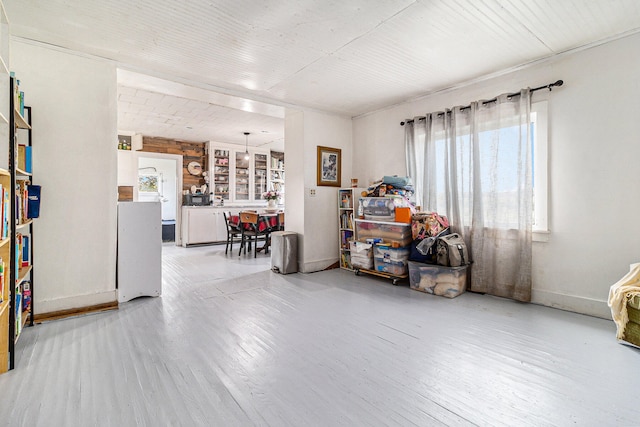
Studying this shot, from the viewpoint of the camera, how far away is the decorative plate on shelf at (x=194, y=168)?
771cm

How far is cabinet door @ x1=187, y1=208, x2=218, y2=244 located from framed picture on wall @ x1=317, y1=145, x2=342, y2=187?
12.5ft

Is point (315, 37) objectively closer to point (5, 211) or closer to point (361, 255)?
point (5, 211)

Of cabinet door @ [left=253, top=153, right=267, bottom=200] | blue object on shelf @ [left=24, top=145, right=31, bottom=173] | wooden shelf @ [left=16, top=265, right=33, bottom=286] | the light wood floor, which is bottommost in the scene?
the light wood floor

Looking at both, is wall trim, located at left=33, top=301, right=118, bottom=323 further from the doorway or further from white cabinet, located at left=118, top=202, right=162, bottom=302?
the doorway

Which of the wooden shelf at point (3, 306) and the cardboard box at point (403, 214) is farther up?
the cardboard box at point (403, 214)

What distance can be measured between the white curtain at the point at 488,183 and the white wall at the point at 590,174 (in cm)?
20

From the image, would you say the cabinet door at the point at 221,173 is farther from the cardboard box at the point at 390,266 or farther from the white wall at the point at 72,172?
the cardboard box at the point at 390,266

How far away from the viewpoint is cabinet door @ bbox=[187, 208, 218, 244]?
24.0ft

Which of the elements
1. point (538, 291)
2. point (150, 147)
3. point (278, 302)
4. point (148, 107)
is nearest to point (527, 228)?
point (538, 291)

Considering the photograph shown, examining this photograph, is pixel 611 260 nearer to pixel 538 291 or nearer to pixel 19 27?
pixel 538 291

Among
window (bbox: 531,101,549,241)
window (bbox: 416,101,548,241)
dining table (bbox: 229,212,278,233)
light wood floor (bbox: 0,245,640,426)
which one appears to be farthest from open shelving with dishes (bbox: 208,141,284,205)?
window (bbox: 531,101,549,241)

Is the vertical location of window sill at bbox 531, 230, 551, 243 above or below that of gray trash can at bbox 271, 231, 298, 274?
above

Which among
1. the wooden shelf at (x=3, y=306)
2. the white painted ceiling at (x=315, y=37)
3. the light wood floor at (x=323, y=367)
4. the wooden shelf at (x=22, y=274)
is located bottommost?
the light wood floor at (x=323, y=367)

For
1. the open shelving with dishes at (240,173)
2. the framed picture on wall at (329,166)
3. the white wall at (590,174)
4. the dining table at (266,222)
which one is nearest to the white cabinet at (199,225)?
the open shelving with dishes at (240,173)
